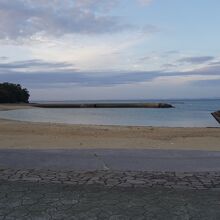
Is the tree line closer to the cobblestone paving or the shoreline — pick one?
the shoreline

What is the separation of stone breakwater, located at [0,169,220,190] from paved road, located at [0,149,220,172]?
18.7 inches

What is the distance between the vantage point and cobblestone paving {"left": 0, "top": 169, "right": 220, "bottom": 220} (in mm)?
4832

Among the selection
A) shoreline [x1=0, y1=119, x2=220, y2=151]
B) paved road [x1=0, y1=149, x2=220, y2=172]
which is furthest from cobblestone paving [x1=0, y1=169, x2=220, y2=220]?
shoreline [x1=0, y1=119, x2=220, y2=151]

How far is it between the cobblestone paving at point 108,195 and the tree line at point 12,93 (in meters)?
113

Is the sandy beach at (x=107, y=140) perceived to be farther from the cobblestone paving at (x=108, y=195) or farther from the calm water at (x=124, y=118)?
the calm water at (x=124, y=118)

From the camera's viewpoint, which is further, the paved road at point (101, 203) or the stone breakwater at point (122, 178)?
the stone breakwater at point (122, 178)

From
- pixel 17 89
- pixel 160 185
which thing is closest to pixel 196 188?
pixel 160 185

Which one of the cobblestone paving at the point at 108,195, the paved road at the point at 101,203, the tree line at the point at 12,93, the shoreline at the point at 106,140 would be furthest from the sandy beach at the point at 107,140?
the tree line at the point at 12,93

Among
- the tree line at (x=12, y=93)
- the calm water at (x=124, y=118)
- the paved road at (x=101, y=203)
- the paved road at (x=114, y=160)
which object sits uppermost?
the tree line at (x=12, y=93)

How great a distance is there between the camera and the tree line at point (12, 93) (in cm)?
11819

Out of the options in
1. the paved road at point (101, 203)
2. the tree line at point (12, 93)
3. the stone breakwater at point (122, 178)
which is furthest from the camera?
the tree line at point (12, 93)

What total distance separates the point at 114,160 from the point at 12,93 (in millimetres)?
118409

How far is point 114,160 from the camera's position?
8.68 m

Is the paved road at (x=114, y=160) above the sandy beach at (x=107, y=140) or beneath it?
above
